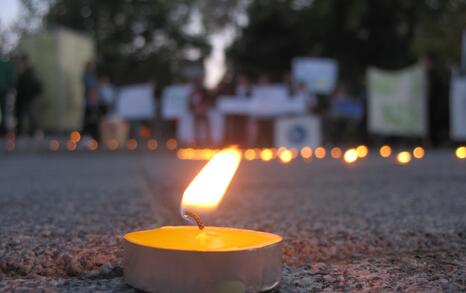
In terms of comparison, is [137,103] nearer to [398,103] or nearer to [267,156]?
[398,103]

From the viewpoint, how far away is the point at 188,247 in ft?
2.38

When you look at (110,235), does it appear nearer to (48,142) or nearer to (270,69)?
(48,142)

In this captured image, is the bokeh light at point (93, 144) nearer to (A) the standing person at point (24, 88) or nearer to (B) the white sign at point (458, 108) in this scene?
(A) the standing person at point (24, 88)

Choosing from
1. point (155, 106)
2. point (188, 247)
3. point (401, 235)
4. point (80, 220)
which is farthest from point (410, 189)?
point (155, 106)

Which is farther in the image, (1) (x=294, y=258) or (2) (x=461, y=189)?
(2) (x=461, y=189)

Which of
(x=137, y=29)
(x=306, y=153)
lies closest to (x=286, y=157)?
(x=306, y=153)

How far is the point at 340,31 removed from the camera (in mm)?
24469

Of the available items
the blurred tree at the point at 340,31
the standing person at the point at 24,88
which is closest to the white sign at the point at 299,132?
the standing person at the point at 24,88

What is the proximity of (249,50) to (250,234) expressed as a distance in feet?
84.6

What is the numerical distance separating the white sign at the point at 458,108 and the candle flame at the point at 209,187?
32.1 ft

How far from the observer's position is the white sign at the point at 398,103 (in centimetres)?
1103

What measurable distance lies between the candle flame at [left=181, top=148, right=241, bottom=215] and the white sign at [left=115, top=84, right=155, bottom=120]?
497 inches

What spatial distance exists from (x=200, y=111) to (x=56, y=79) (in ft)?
11.2

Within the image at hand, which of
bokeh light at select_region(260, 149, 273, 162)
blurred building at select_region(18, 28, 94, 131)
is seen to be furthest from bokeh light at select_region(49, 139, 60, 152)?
bokeh light at select_region(260, 149, 273, 162)
